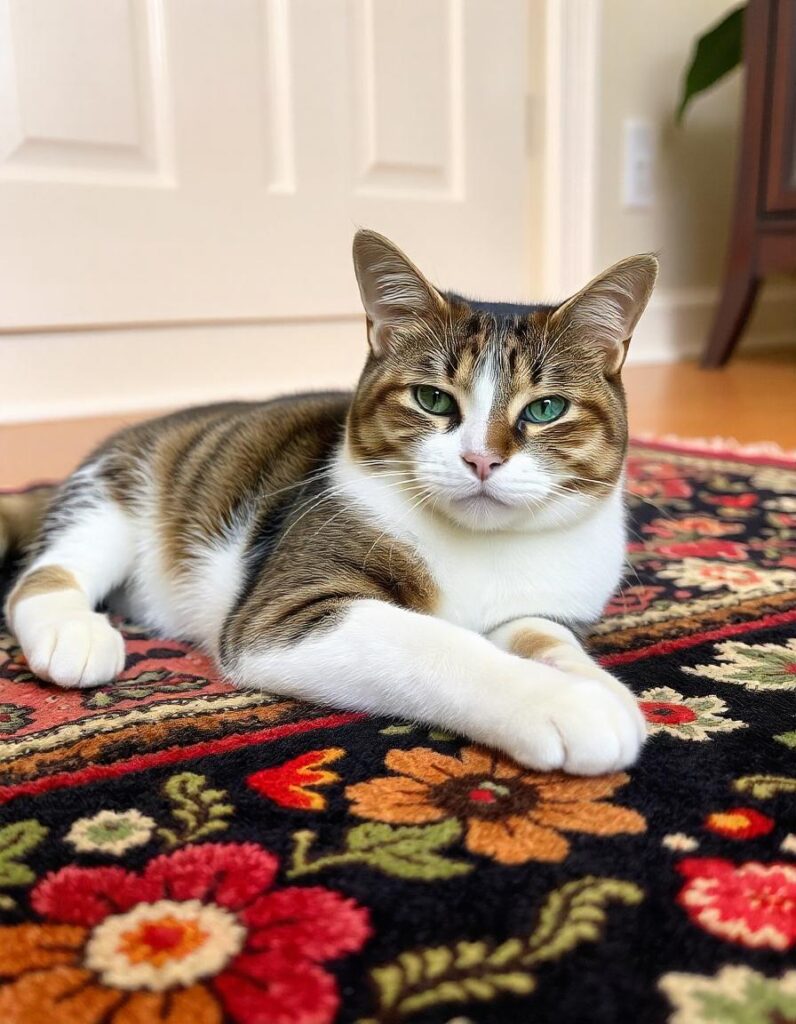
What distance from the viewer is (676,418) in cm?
232

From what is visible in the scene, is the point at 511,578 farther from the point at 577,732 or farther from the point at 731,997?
the point at 731,997

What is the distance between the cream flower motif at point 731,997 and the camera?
460mm

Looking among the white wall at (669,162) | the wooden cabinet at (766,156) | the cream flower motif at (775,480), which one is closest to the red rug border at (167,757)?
the cream flower motif at (775,480)

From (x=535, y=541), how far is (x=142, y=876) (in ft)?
1.73

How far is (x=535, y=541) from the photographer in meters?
0.97

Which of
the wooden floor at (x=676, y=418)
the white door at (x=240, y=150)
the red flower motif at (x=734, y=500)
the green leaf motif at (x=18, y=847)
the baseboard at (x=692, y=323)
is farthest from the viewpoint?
the baseboard at (x=692, y=323)

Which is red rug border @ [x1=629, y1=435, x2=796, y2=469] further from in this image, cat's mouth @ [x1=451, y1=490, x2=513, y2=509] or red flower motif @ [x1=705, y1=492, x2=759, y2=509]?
cat's mouth @ [x1=451, y1=490, x2=513, y2=509]

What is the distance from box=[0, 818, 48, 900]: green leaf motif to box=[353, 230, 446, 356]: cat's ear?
24.4 inches

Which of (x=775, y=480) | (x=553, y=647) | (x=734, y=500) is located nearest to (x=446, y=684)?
(x=553, y=647)

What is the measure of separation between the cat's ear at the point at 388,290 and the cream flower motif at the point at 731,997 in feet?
2.28

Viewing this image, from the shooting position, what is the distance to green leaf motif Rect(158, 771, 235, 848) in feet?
2.08

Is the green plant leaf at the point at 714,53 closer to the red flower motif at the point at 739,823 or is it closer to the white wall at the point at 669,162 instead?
the white wall at the point at 669,162

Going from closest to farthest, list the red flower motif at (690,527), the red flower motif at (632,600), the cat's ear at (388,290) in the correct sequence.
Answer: the cat's ear at (388,290)
the red flower motif at (632,600)
the red flower motif at (690,527)

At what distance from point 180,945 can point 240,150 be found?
2291mm
